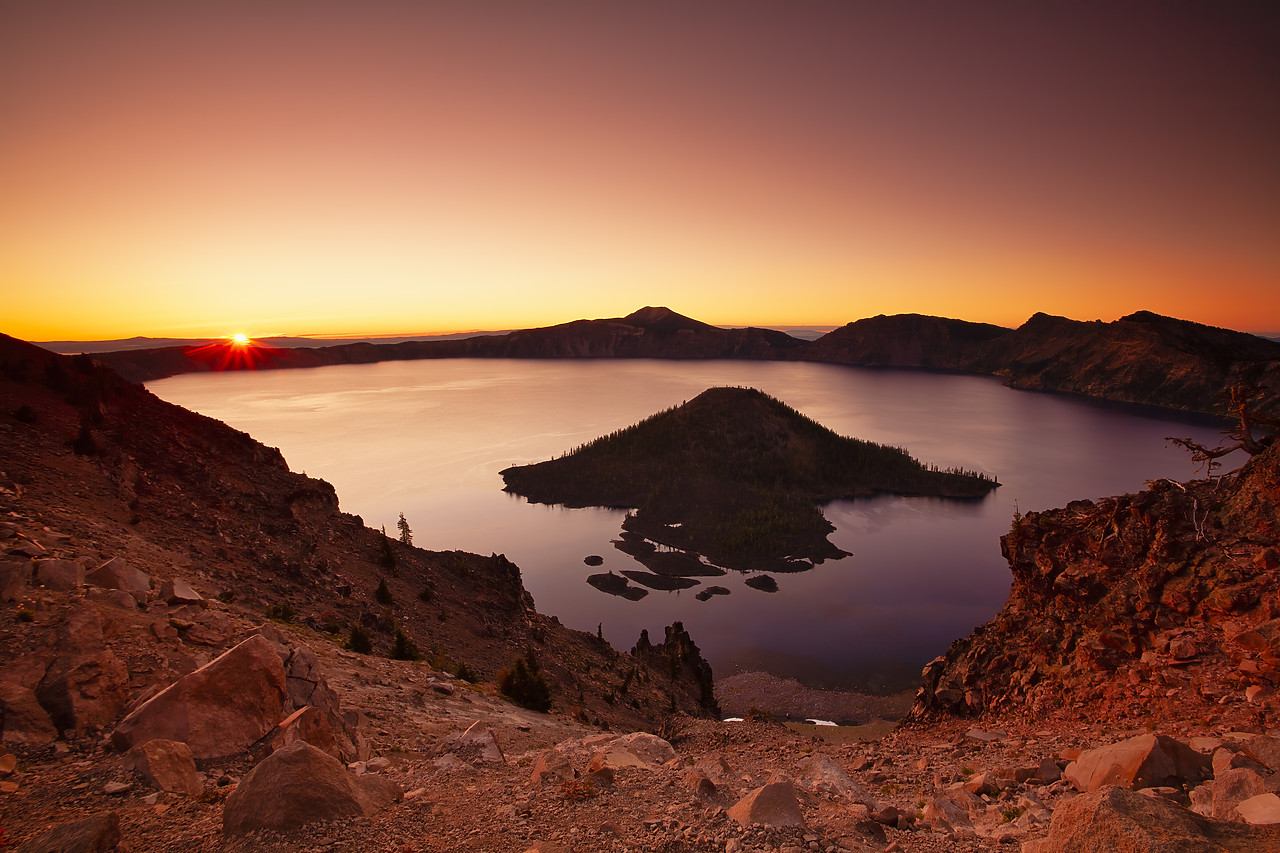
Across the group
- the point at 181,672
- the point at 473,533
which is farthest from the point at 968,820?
the point at 473,533

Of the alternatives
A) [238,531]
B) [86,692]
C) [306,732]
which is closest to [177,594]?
[86,692]

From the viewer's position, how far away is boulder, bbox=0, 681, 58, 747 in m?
8.49

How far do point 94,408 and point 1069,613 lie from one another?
39755 millimetres

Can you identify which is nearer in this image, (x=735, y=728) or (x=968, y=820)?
(x=968, y=820)

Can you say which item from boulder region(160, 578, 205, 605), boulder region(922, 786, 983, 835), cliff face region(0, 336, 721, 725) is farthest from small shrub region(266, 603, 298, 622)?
boulder region(922, 786, 983, 835)

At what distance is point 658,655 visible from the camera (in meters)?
50.7

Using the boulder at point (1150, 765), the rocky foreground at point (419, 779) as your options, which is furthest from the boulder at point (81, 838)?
the boulder at point (1150, 765)

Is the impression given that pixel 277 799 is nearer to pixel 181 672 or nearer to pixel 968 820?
pixel 181 672

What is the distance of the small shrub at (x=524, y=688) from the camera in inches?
901

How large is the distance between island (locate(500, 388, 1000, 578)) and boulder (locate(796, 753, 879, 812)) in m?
75.8

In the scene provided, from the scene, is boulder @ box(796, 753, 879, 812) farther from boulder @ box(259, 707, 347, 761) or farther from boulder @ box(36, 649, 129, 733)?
boulder @ box(36, 649, 129, 733)

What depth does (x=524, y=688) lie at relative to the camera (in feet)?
76.4

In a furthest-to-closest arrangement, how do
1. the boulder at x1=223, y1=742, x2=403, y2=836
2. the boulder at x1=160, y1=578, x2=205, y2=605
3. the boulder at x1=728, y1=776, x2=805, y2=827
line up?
1. the boulder at x1=160, y1=578, x2=205, y2=605
2. the boulder at x1=728, y1=776, x2=805, y2=827
3. the boulder at x1=223, y1=742, x2=403, y2=836

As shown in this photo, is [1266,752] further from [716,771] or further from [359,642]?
[359,642]
